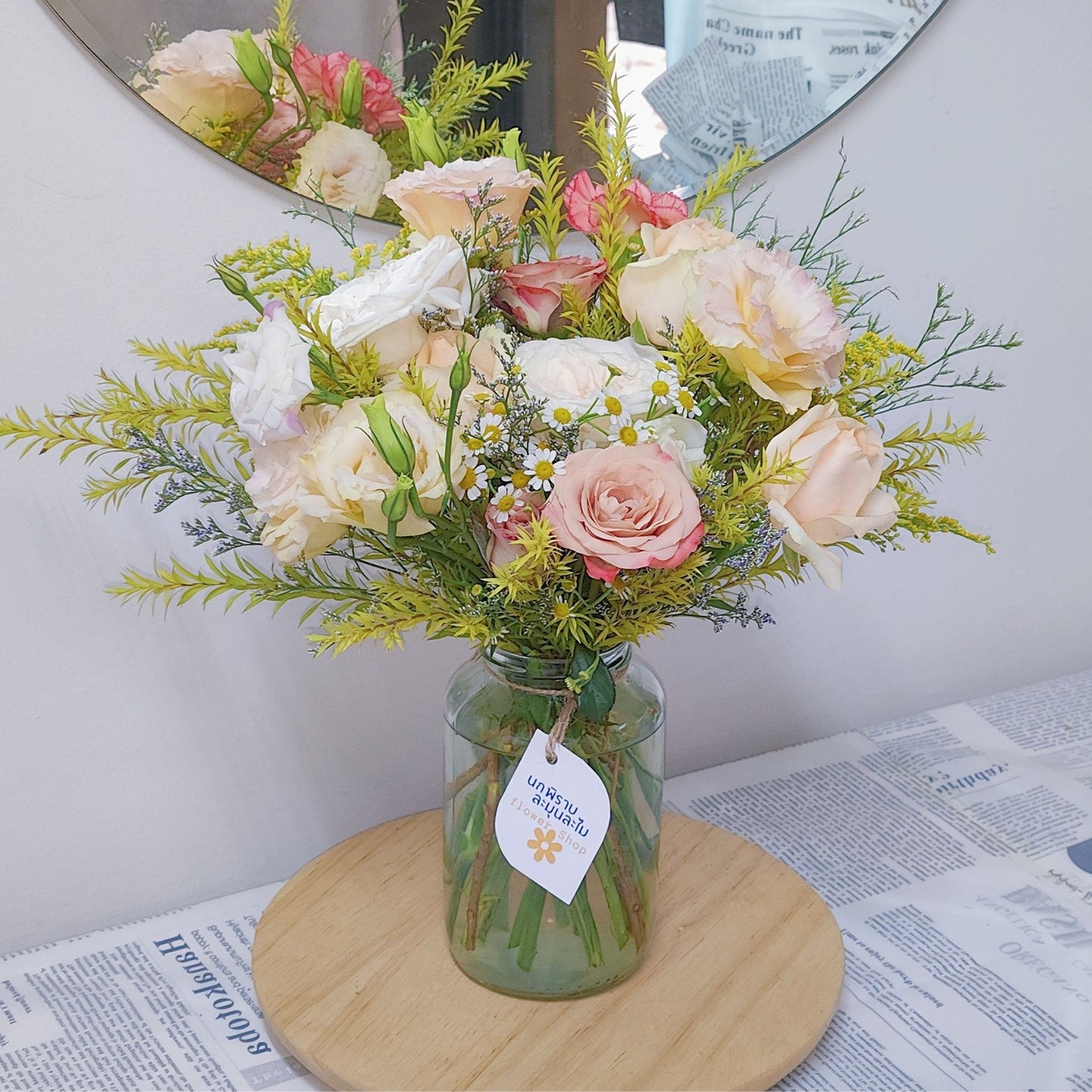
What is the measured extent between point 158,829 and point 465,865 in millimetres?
293

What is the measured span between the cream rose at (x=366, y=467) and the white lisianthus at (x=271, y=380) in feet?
0.08

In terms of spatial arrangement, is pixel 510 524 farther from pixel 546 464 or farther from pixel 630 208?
pixel 630 208

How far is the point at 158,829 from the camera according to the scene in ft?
3.11

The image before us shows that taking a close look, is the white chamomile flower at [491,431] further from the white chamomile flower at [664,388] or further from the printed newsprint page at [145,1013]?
the printed newsprint page at [145,1013]

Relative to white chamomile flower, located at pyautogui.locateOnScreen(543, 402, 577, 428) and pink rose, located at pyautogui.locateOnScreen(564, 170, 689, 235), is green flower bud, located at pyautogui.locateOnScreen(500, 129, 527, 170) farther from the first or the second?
white chamomile flower, located at pyautogui.locateOnScreen(543, 402, 577, 428)

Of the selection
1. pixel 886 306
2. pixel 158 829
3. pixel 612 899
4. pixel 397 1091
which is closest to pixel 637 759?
pixel 612 899

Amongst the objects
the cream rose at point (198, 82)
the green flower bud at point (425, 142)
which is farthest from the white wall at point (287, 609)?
the green flower bud at point (425, 142)

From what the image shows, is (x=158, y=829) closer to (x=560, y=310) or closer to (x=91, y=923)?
(x=91, y=923)

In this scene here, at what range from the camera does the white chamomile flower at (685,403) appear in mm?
620

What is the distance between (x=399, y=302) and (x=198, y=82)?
308 mm

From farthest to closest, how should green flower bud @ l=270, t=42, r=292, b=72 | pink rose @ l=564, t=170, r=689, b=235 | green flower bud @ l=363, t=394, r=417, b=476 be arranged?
green flower bud @ l=270, t=42, r=292, b=72 < pink rose @ l=564, t=170, r=689, b=235 < green flower bud @ l=363, t=394, r=417, b=476

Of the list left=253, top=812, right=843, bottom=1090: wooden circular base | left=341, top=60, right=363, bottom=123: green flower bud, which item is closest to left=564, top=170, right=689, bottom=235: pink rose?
left=341, top=60, right=363, bottom=123: green flower bud

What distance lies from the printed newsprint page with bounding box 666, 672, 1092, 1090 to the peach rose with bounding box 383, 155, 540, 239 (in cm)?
59

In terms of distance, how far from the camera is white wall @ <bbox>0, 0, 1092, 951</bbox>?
81 centimetres
